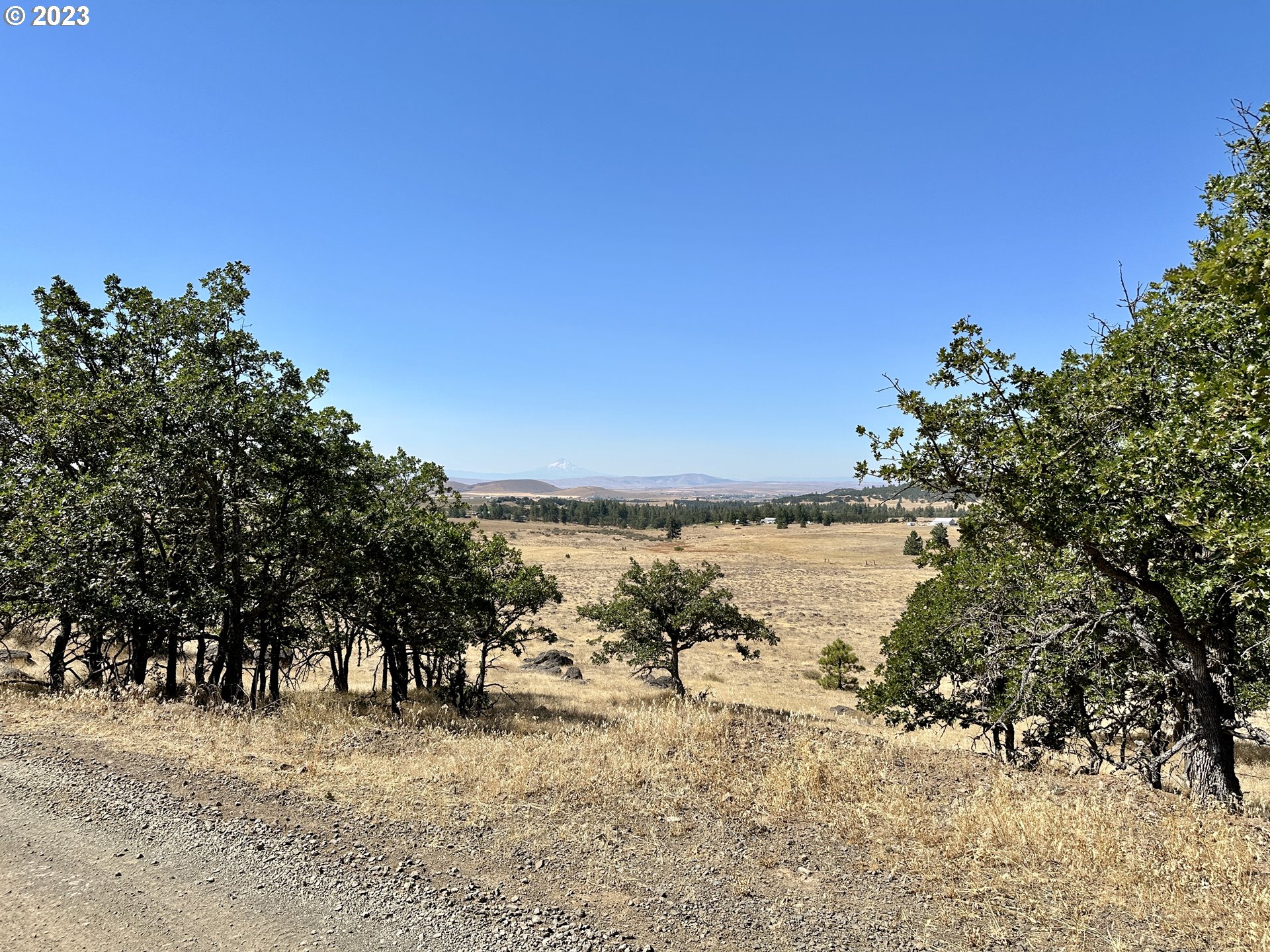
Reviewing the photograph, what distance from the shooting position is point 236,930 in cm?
498

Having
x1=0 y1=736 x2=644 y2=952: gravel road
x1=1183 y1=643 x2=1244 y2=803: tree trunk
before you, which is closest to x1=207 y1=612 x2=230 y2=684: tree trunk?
x1=0 y1=736 x2=644 y2=952: gravel road

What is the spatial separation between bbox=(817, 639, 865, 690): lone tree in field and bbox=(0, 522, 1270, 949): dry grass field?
2768 cm

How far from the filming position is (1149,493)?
7094 mm

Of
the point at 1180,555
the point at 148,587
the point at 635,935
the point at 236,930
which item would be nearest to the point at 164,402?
the point at 148,587

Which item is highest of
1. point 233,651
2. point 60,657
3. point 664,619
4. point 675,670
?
point 233,651

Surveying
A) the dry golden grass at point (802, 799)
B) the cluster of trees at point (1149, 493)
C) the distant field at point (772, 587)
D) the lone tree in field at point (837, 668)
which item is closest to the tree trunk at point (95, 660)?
the dry golden grass at point (802, 799)

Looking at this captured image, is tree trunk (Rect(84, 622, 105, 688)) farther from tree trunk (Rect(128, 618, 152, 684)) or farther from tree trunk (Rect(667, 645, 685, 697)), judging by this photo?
tree trunk (Rect(667, 645, 685, 697))

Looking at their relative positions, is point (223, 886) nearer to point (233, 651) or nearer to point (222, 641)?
point (233, 651)

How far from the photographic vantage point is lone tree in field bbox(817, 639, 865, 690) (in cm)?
3722

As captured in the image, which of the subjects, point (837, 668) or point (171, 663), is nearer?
point (171, 663)

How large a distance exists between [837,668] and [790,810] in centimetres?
3325


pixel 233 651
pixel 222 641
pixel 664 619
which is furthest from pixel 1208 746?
pixel 664 619

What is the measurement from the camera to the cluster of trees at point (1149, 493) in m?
5.90

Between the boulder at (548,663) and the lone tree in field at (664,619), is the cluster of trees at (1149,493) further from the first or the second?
the boulder at (548,663)
